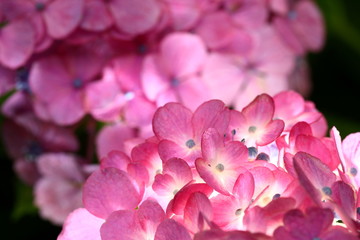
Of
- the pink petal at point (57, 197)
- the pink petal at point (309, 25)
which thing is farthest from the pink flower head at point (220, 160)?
the pink petal at point (309, 25)

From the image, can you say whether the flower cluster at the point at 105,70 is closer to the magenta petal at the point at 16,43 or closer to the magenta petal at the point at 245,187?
the magenta petal at the point at 16,43

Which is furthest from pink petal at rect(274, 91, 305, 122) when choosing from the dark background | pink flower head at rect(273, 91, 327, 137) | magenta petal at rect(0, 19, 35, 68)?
the dark background

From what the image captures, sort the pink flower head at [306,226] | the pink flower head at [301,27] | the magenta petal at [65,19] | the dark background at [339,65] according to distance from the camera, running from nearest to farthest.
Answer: the pink flower head at [306,226]
the magenta petal at [65,19]
the pink flower head at [301,27]
the dark background at [339,65]

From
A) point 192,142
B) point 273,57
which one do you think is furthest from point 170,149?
point 273,57

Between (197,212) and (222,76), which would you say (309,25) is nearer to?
(222,76)

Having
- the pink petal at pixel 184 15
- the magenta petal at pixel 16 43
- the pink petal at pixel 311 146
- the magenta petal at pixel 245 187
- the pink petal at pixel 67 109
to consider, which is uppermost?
the pink petal at pixel 311 146

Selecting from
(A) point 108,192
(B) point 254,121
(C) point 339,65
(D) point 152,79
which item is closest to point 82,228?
(A) point 108,192
